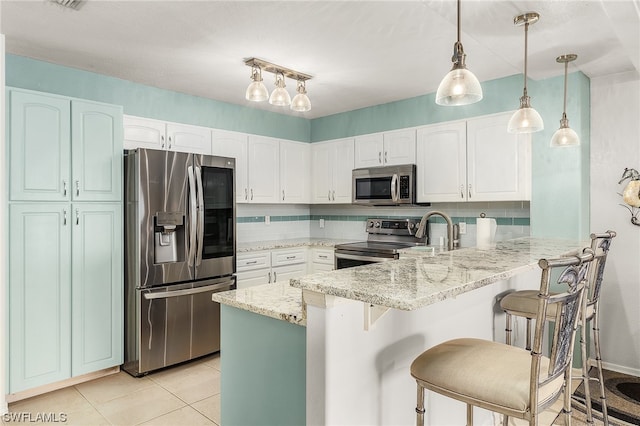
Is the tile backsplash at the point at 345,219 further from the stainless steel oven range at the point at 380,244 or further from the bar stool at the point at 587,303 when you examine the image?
the bar stool at the point at 587,303

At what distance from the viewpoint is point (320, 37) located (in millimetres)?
2676

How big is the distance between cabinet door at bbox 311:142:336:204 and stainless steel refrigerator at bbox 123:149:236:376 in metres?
1.52

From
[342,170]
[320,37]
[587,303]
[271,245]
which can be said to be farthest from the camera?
[342,170]

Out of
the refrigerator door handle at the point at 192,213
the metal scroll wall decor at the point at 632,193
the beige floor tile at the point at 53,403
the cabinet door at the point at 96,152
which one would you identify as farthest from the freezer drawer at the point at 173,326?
the metal scroll wall decor at the point at 632,193

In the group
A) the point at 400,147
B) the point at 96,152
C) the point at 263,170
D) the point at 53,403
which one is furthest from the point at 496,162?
the point at 53,403

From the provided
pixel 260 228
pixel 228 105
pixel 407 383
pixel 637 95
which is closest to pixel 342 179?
pixel 260 228

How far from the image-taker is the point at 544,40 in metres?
2.46

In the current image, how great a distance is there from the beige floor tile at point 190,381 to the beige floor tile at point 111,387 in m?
0.12

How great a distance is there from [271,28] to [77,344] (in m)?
2.55

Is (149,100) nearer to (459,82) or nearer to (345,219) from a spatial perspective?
(345,219)

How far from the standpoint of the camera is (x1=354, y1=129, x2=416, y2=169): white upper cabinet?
164 inches

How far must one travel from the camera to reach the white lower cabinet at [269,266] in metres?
4.01

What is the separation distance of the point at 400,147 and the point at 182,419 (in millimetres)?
3048

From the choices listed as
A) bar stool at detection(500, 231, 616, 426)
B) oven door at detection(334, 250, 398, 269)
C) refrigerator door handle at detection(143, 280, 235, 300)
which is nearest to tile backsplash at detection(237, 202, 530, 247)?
oven door at detection(334, 250, 398, 269)
